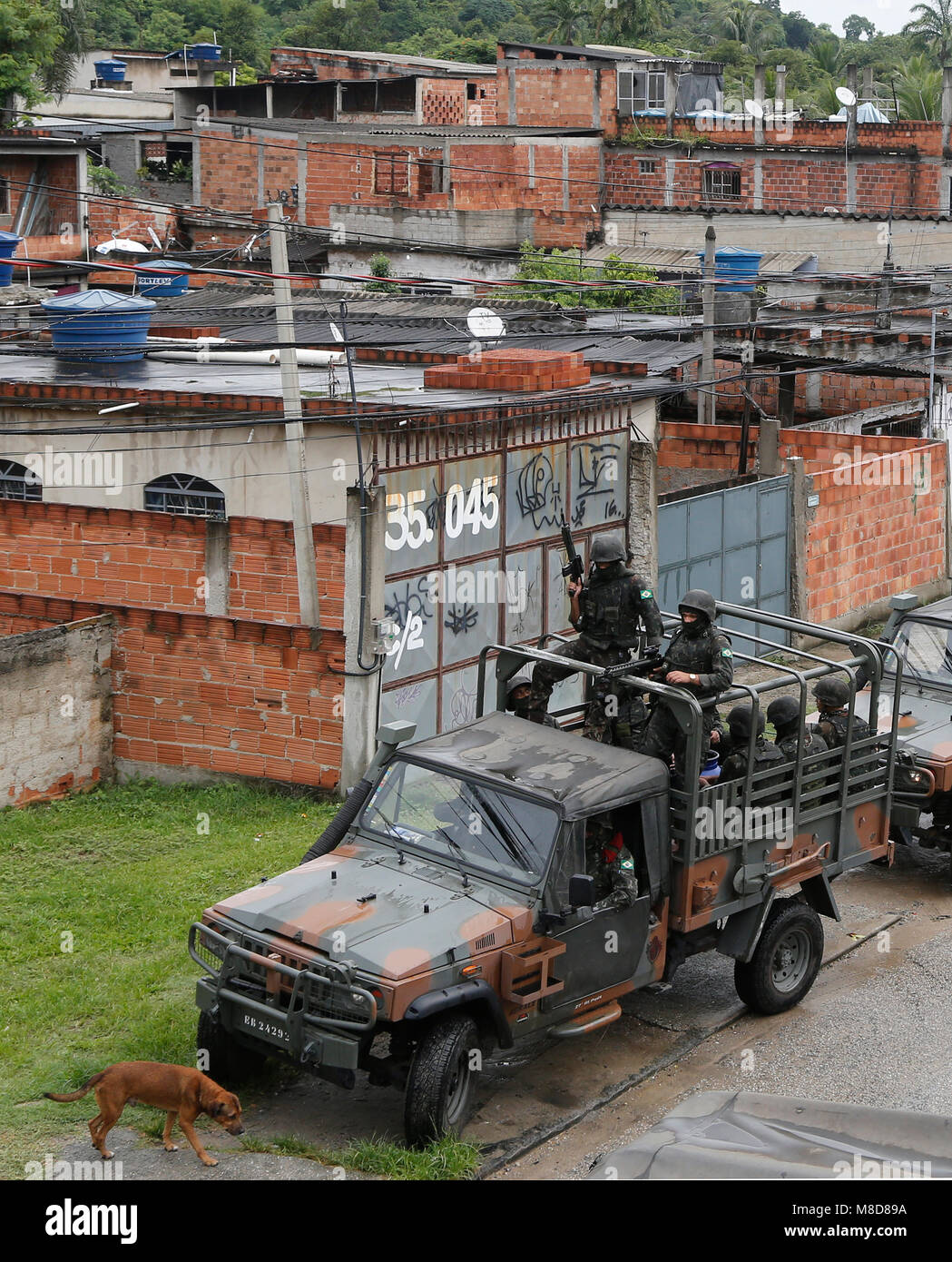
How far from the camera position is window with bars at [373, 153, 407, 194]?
137ft

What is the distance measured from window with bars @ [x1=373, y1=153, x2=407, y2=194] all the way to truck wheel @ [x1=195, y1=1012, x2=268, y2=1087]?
1447 inches

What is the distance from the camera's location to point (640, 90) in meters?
48.1

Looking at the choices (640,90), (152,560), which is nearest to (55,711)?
(152,560)

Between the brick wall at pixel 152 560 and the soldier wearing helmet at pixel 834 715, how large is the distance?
4.83 metres

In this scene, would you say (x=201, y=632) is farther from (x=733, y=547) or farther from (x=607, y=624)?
(x=733, y=547)

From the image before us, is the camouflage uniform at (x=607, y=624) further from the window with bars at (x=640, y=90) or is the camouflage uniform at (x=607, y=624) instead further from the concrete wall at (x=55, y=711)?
the window with bars at (x=640, y=90)

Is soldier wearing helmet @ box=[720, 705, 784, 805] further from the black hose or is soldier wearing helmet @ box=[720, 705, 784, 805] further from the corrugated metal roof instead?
the corrugated metal roof

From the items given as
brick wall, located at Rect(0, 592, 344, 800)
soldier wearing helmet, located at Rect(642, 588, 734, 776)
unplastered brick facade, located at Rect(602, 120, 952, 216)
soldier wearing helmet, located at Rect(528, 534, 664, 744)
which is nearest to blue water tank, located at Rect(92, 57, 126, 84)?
unplastered brick facade, located at Rect(602, 120, 952, 216)

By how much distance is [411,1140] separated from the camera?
7402 millimetres

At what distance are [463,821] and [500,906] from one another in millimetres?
672

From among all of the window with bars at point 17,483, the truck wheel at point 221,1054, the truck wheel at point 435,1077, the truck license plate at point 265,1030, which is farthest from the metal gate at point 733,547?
the truck license plate at point 265,1030

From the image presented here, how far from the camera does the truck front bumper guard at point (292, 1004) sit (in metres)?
7.15

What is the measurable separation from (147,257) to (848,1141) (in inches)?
1205

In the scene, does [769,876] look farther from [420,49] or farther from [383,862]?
[420,49]
